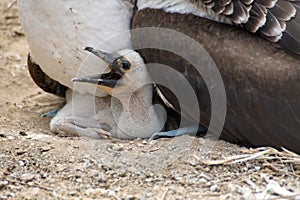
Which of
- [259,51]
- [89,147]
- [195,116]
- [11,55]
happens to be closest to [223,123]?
[195,116]

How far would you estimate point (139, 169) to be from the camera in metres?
4.34

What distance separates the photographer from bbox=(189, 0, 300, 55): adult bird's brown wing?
4262 millimetres

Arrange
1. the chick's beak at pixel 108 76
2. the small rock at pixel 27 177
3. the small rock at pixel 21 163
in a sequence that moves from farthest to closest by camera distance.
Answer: the chick's beak at pixel 108 76 → the small rock at pixel 21 163 → the small rock at pixel 27 177

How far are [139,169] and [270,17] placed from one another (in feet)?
4.03

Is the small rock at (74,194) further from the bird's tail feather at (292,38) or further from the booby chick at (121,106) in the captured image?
the bird's tail feather at (292,38)

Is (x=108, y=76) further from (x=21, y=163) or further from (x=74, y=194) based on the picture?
(x=74, y=194)

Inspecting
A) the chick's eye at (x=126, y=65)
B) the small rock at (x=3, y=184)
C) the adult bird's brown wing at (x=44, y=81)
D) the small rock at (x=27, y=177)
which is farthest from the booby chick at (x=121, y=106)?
the small rock at (x=3, y=184)

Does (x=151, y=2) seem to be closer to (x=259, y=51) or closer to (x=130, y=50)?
(x=130, y=50)

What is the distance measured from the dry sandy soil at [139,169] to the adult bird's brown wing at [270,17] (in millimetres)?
697

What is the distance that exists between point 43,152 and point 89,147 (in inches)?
12.3

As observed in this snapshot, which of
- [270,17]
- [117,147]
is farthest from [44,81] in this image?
[270,17]

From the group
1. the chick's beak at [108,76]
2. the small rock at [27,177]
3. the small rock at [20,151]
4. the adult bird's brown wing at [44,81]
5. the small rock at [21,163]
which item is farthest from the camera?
the adult bird's brown wing at [44,81]

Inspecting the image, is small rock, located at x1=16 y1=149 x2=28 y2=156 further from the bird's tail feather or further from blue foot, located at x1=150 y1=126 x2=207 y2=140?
the bird's tail feather

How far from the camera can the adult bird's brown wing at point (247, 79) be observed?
425cm
